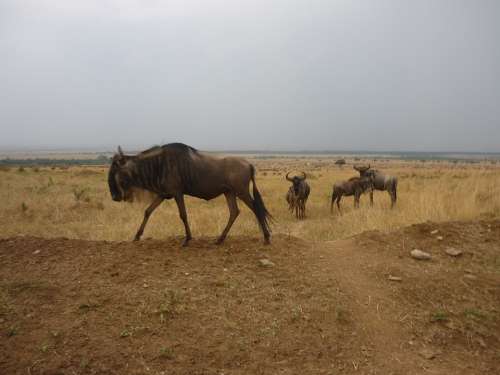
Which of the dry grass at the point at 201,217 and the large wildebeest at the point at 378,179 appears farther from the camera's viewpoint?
the large wildebeest at the point at 378,179

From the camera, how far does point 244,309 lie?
13.8 feet

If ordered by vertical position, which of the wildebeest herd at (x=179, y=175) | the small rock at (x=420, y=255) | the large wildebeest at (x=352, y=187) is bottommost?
the small rock at (x=420, y=255)

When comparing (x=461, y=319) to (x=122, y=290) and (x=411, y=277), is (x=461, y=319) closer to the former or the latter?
(x=411, y=277)

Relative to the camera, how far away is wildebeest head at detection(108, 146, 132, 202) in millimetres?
5902

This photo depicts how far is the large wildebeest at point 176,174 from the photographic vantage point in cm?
591

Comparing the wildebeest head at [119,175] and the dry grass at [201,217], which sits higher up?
the wildebeest head at [119,175]

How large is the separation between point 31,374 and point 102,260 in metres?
2.36

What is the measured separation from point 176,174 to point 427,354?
14.1ft

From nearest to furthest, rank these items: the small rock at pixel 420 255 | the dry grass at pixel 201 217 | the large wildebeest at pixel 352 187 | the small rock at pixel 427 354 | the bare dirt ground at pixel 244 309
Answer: the bare dirt ground at pixel 244 309, the small rock at pixel 427 354, the small rock at pixel 420 255, the dry grass at pixel 201 217, the large wildebeest at pixel 352 187

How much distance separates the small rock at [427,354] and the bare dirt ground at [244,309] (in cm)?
1

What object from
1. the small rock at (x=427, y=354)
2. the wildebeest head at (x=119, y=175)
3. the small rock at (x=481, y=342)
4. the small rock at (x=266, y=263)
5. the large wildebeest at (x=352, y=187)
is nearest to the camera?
the small rock at (x=427, y=354)

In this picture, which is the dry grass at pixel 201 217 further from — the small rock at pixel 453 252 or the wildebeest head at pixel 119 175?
the small rock at pixel 453 252

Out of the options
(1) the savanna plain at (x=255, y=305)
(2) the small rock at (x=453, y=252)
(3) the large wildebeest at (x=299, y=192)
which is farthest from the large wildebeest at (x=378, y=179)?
(2) the small rock at (x=453, y=252)

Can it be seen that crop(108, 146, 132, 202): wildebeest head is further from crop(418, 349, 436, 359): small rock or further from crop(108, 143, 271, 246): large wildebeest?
crop(418, 349, 436, 359): small rock
